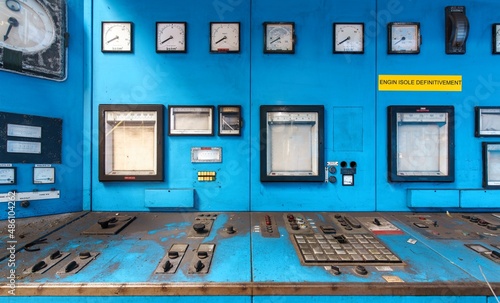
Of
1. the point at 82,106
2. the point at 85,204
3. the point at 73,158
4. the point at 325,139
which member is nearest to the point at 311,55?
the point at 325,139

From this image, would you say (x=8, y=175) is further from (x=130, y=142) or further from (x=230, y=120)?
(x=230, y=120)

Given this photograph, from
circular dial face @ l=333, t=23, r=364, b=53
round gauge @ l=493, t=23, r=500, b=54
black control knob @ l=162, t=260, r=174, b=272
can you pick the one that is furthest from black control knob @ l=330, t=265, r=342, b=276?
round gauge @ l=493, t=23, r=500, b=54

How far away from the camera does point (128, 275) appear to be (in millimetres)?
927

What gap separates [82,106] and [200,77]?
0.92m

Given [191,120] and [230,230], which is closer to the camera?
[230,230]

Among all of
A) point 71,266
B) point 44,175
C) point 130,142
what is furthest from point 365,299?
point 44,175

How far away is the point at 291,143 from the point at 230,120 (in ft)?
1.63

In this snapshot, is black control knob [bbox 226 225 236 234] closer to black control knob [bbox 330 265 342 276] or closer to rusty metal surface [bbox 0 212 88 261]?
black control knob [bbox 330 265 342 276]

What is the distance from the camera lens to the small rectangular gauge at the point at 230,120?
1.67 m

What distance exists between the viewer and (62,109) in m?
1.61

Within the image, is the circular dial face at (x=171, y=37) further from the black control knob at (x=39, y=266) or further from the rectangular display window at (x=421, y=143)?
the rectangular display window at (x=421, y=143)

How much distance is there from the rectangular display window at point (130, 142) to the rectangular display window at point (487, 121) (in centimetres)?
238

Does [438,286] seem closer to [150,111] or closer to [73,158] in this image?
[150,111]

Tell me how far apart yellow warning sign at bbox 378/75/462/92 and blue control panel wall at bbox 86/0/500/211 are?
0.13 ft
